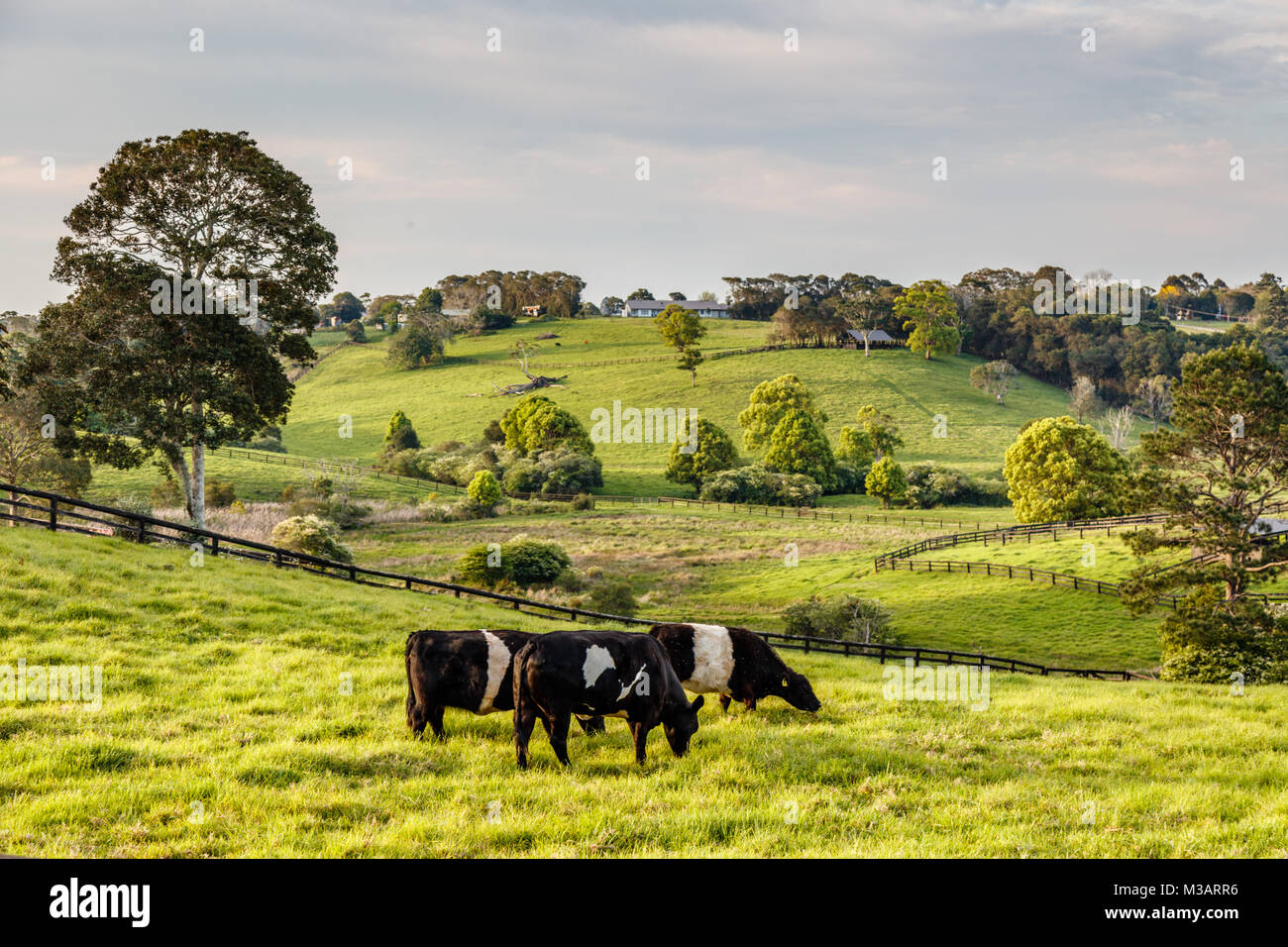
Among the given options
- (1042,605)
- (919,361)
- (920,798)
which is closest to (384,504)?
(1042,605)

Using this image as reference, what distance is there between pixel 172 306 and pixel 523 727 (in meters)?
26.2

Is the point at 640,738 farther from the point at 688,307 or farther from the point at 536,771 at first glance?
the point at 688,307

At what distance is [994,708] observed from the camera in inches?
551

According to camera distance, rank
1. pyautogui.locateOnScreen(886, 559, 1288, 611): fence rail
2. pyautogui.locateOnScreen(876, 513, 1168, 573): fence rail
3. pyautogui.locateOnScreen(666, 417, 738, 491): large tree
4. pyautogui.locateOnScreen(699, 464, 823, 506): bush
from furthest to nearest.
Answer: pyautogui.locateOnScreen(666, 417, 738, 491): large tree → pyautogui.locateOnScreen(699, 464, 823, 506): bush → pyautogui.locateOnScreen(876, 513, 1168, 573): fence rail → pyautogui.locateOnScreen(886, 559, 1288, 611): fence rail

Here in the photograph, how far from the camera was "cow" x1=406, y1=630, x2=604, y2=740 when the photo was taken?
10422 millimetres

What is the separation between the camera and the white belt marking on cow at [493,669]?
10531 millimetres

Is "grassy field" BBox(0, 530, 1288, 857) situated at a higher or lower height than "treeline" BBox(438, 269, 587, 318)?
lower

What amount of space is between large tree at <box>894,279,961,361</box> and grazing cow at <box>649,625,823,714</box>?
4679 inches

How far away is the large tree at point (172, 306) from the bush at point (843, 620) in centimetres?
2264

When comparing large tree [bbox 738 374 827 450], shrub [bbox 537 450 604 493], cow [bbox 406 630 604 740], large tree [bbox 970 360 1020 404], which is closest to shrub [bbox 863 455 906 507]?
large tree [bbox 738 374 827 450]

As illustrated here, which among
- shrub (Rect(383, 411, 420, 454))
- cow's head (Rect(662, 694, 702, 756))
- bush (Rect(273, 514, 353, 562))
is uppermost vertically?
shrub (Rect(383, 411, 420, 454))

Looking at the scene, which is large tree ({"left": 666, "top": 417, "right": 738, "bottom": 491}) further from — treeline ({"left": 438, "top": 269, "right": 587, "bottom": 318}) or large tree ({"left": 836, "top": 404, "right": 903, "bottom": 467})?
treeline ({"left": 438, "top": 269, "right": 587, "bottom": 318})

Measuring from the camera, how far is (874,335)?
421 ft

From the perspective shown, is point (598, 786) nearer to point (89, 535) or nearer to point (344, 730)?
point (344, 730)
